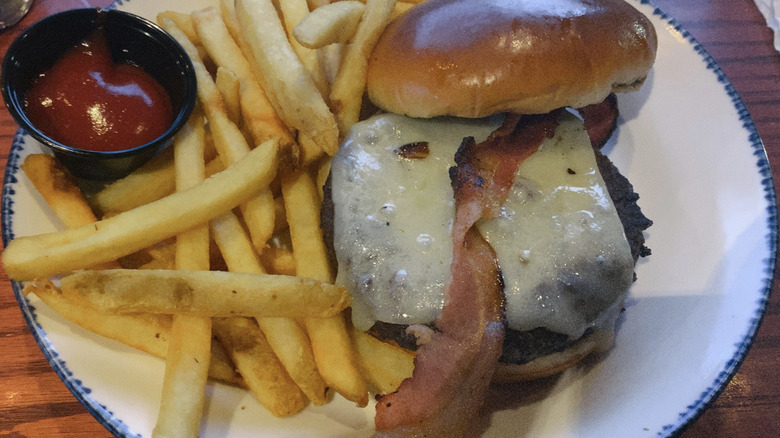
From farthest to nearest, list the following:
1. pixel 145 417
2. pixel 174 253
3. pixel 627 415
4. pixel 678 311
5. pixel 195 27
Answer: pixel 195 27 → pixel 678 311 → pixel 174 253 → pixel 627 415 → pixel 145 417

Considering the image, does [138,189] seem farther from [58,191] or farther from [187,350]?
[187,350]

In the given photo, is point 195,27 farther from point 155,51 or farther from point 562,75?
point 562,75

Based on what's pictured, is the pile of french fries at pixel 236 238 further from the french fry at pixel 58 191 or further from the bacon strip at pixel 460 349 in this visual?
the bacon strip at pixel 460 349

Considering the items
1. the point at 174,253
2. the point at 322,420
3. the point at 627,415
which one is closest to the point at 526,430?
the point at 627,415

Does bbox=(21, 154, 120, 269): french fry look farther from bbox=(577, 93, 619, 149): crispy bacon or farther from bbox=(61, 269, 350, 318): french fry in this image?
bbox=(577, 93, 619, 149): crispy bacon

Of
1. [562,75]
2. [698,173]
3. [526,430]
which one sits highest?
[562,75]

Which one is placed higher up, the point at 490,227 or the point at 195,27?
the point at 195,27

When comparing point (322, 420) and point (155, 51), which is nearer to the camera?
point (322, 420)
